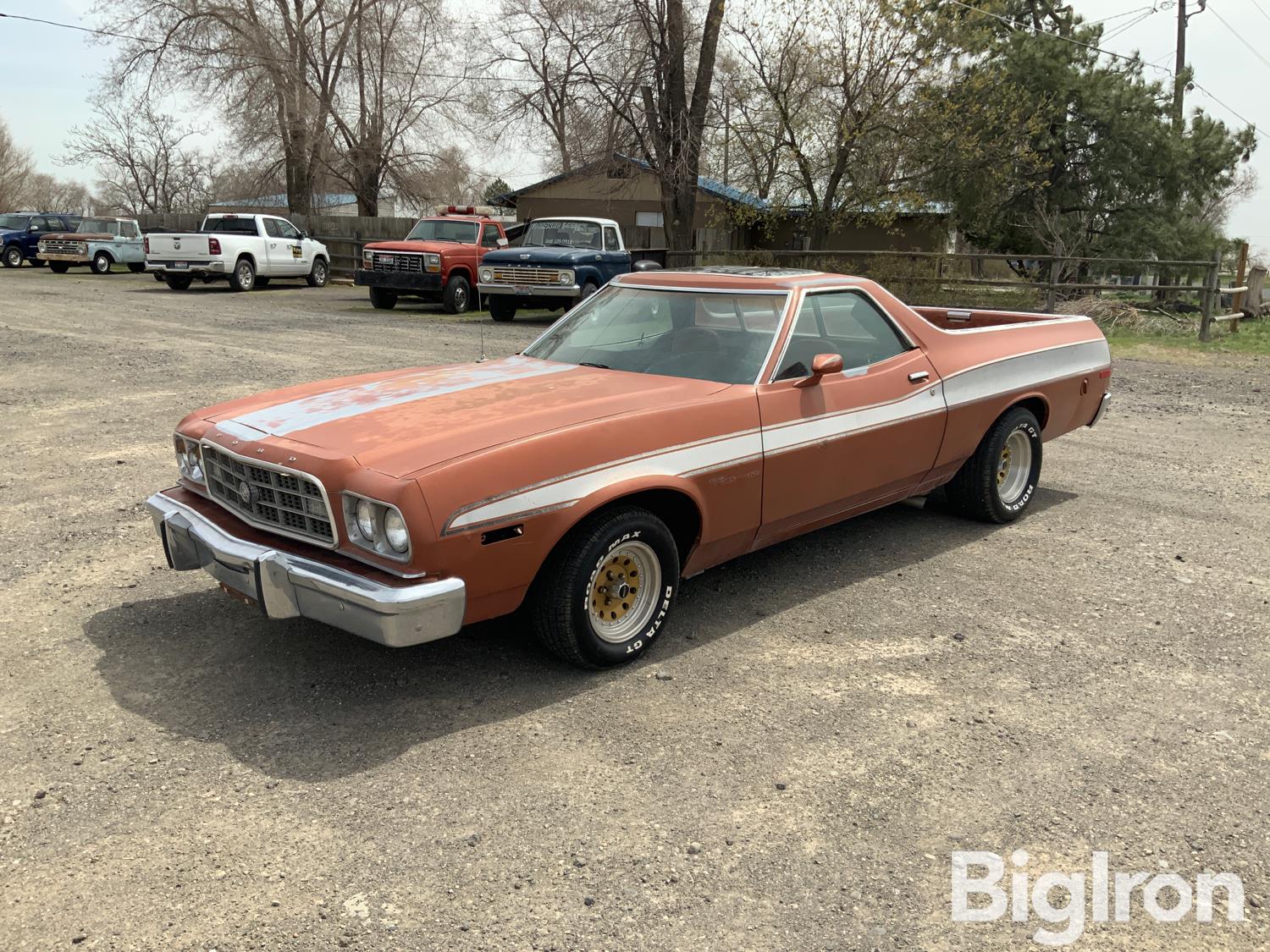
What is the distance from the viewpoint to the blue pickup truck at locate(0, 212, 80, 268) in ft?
106

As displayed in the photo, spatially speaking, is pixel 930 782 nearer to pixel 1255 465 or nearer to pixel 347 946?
pixel 347 946

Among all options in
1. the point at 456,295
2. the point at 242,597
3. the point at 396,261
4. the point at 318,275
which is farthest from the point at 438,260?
the point at 242,597

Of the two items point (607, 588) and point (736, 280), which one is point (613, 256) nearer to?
point (736, 280)

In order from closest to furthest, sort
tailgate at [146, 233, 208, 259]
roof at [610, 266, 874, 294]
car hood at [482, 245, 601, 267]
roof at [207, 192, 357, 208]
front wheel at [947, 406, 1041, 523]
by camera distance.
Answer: roof at [610, 266, 874, 294] → front wheel at [947, 406, 1041, 523] → car hood at [482, 245, 601, 267] → tailgate at [146, 233, 208, 259] → roof at [207, 192, 357, 208]

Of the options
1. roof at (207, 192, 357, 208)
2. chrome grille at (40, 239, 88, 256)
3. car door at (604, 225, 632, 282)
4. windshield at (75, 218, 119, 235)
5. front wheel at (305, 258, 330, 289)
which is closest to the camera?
car door at (604, 225, 632, 282)

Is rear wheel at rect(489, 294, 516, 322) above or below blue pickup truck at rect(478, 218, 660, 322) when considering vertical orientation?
below

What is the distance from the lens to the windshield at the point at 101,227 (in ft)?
101

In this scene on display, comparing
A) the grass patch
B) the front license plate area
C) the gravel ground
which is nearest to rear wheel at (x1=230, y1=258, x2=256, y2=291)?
the grass patch

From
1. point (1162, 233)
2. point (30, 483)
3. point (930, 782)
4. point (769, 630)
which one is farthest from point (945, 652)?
point (1162, 233)

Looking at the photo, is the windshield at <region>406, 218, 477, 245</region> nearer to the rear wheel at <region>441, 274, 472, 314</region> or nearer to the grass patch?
the rear wheel at <region>441, 274, 472, 314</region>

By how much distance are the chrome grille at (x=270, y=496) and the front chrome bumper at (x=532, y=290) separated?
A: 13.0 m

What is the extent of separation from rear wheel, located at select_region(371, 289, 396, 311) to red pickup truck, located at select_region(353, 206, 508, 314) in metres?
0.02

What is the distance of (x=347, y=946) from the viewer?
254 centimetres

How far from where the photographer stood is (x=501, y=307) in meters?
18.1
